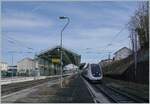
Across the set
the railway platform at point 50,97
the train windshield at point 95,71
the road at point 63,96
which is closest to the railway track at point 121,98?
the road at point 63,96

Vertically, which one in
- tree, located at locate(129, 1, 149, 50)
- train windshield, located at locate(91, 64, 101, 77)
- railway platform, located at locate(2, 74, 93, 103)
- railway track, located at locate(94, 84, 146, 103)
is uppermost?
tree, located at locate(129, 1, 149, 50)

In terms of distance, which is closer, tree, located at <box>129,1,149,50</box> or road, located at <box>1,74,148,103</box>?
road, located at <box>1,74,148,103</box>

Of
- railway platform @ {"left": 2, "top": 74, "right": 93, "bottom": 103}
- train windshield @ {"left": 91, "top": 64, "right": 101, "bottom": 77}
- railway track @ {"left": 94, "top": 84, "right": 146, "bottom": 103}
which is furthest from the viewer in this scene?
train windshield @ {"left": 91, "top": 64, "right": 101, "bottom": 77}

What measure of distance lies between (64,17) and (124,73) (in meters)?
36.9

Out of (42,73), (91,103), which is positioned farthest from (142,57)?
(42,73)

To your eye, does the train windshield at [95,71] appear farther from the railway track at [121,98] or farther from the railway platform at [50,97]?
the railway track at [121,98]

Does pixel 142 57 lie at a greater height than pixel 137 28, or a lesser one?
lesser

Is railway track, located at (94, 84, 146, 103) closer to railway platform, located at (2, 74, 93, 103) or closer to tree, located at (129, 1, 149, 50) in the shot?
railway platform, located at (2, 74, 93, 103)

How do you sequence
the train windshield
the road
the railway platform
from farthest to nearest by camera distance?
1. the train windshield
2. the road
3. the railway platform

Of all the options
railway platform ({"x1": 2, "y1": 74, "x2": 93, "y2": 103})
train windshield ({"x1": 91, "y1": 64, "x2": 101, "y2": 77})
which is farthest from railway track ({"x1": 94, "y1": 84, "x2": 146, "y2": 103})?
train windshield ({"x1": 91, "y1": 64, "x2": 101, "y2": 77})

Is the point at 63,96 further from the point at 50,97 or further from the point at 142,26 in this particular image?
the point at 142,26

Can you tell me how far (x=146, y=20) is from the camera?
224 ft

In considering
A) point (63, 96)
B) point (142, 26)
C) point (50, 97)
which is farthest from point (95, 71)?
point (50, 97)

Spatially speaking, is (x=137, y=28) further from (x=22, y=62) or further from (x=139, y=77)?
(x=22, y=62)
